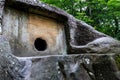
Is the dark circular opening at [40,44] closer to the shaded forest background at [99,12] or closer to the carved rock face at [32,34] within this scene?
the carved rock face at [32,34]

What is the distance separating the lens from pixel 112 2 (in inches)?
510

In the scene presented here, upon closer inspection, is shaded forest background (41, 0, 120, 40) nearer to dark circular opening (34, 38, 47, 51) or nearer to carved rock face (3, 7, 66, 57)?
carved rock face (3, 7, 66, 57)

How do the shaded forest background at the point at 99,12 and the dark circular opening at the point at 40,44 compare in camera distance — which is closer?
the dark circular opening at the point at 40,44

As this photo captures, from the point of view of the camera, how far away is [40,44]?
7059 millimetres

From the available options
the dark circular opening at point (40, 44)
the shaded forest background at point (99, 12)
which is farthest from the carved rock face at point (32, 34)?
the shaded forest background at point (99, 12)

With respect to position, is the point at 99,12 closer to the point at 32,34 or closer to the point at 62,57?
the point at 32,34

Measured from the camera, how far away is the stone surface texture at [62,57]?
14.8 ft

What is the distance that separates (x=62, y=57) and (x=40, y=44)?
6.83 feet

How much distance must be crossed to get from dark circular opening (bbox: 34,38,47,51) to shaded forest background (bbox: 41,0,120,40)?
637 centimetres

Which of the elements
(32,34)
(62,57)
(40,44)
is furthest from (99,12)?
(62,57)

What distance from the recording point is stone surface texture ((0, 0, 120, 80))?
14.8 feet

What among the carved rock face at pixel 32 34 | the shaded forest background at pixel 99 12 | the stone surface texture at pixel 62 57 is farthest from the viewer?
the shaded forest background at pixel 99 12

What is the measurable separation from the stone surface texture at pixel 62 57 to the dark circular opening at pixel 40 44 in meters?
0.57

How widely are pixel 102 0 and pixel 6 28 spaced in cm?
852
